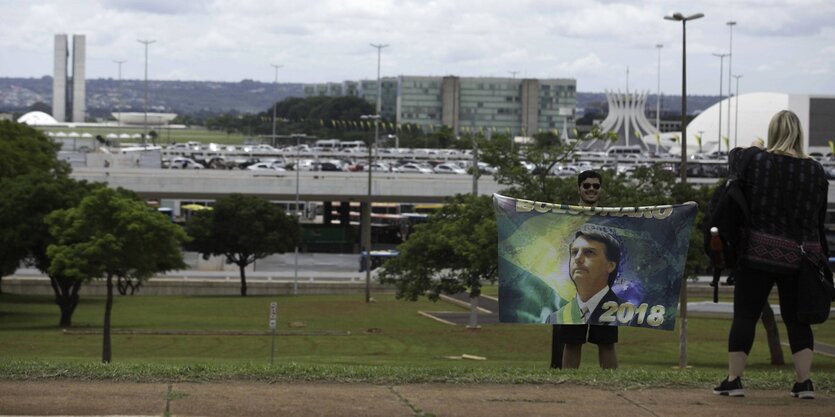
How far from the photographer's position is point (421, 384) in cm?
984

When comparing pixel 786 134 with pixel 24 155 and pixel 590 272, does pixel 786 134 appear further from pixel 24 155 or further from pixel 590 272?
pixel 24 155

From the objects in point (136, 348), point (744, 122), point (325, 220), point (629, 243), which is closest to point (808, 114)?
point (744, 122)

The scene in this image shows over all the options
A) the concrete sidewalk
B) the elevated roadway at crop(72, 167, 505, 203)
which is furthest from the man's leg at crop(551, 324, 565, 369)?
the elevated roadway at crop(72, 167, 505, 203)

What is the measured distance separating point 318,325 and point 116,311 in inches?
379

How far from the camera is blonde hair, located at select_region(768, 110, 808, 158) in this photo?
9367 millimetres

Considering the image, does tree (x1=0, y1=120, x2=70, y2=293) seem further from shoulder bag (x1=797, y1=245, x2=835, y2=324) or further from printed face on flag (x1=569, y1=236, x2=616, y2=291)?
shoulder bag (x1=797, y1=245, x2=835, y2=324)

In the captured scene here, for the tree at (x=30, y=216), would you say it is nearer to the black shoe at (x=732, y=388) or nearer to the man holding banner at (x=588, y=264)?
the man holding banner at (x=588, y=264)

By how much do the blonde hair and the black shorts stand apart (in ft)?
7.25

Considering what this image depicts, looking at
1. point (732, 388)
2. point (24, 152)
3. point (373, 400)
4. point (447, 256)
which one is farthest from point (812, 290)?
point (24, 152)

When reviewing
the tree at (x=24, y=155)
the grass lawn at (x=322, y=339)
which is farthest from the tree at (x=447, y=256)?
the tree at (x=24, y=155)

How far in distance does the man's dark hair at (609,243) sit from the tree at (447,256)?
1109 inches

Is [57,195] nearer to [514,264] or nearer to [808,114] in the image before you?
[514,264]

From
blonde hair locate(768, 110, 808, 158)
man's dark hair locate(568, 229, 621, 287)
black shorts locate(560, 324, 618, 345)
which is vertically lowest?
black shorts locate(560, 324, 618, 345)

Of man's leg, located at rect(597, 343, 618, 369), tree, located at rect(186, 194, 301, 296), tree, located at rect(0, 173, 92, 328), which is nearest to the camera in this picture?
man's leg, located at rect(597, 343, 618, 369)
